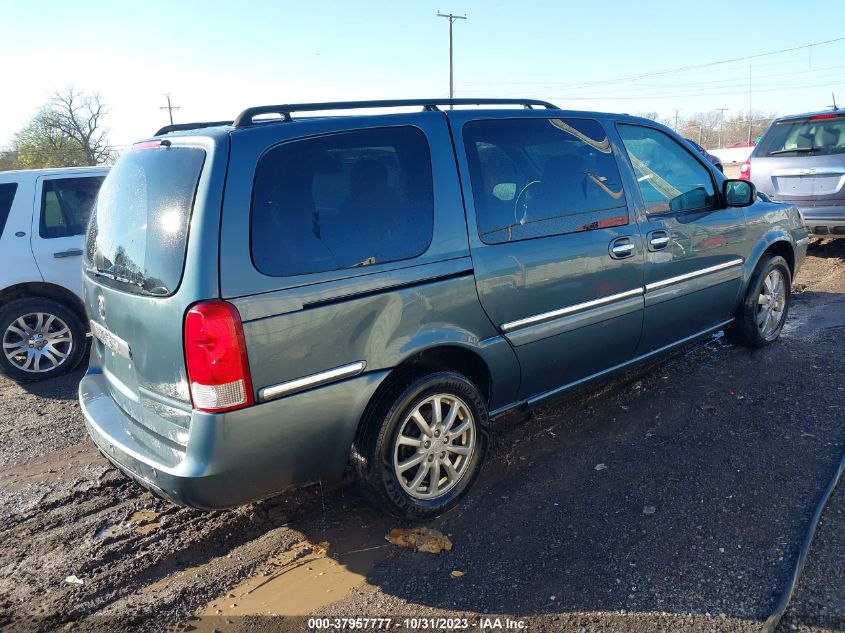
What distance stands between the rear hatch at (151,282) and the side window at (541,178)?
1.40 meters

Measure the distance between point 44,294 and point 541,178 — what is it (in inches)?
182

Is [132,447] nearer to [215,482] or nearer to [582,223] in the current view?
[215,482]

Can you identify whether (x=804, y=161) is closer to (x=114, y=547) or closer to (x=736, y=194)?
(x=736, y=194)

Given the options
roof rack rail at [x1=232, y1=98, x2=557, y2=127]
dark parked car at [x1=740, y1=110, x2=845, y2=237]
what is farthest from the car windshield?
roof rack rail at [x1=232, y1=98, x2=557, y2=127]

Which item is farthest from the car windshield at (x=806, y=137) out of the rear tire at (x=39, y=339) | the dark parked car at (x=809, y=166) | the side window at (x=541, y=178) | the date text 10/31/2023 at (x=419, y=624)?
the rear tire at (x=39, y=339)

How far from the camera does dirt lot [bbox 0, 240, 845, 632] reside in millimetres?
2643

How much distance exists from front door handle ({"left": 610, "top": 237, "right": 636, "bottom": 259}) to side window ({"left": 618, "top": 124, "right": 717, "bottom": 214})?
328mm

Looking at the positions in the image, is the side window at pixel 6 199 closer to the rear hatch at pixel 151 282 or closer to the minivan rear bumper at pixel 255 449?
the rear hatch at pixel 151 282

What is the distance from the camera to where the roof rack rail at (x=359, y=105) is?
9.34 feet

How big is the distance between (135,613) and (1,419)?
118 inches

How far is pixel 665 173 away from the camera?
441 cm

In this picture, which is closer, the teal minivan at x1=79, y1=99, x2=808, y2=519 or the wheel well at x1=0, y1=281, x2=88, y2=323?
the teal minivan at x1=79, y1=99, x2=808, y2=519

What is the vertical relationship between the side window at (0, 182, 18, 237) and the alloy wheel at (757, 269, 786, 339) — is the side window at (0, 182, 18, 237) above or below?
above

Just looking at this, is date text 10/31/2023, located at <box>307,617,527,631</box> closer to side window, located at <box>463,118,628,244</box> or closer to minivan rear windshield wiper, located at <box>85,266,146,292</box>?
minivan rear windshield wiper, located at <box>85,266,146,292</box>
